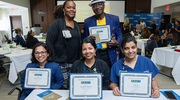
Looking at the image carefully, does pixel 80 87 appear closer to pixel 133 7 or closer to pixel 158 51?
pixel 158 51

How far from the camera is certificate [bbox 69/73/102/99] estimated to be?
4.36ft

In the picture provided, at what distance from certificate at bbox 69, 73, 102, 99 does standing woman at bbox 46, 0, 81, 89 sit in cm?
73

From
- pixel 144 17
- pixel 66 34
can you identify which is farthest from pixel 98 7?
pixel 144 17

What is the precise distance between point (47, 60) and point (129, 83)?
1.16m

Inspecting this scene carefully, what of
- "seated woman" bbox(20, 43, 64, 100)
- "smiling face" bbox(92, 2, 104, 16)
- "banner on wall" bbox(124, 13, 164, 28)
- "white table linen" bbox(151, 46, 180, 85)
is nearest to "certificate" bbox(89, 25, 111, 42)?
"smiling face" bbox(92, 2, 104, 16)

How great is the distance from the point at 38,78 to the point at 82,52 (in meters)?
0.63

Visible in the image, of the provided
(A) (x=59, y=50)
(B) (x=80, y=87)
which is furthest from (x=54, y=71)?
(B) (x=80, y=87)

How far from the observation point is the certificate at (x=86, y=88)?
1.33 meters

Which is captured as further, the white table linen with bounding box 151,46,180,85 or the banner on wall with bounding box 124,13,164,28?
the banner on wall with bounding box 124,13,164,28

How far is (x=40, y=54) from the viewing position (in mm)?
1847

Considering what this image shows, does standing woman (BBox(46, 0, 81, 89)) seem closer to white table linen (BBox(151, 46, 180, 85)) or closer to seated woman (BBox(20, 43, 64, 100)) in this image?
seated woman (BBox(20, 43, 64, 100))

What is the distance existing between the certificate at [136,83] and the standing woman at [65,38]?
91cm

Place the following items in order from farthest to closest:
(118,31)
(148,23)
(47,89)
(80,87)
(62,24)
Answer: (148,23) → (118,31) → (62,24) → (47,89) → (80,87)

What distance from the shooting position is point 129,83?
1363mm
